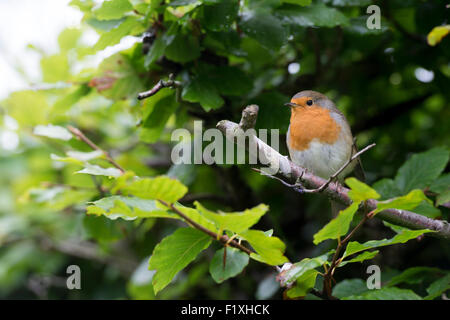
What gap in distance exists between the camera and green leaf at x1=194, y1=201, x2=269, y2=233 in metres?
1.08

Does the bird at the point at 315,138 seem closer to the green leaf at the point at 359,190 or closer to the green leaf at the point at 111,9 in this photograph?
the green leaf at the point at 111,9

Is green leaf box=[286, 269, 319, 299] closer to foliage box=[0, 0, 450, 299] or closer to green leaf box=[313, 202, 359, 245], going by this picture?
foliage box=[0, 0, 450, 299]

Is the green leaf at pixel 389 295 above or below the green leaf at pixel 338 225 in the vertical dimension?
below

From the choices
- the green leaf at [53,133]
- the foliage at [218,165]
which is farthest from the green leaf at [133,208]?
the green leaf at [53,133]

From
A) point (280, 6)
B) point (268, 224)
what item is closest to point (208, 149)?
point (268, 224)

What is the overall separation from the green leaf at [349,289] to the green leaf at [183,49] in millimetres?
1093

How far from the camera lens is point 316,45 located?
7.57 ft

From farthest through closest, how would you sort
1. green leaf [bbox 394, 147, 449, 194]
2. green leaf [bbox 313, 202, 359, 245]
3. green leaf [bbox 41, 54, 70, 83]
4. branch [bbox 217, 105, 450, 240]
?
green leaf [bbox 41, 54, 70, 83] → green leaf [bbox 394, 147, 449, 194] → branch [bbox 217, 105, 450, 240] → green leaf [bbox 313, 202, 359, 245]

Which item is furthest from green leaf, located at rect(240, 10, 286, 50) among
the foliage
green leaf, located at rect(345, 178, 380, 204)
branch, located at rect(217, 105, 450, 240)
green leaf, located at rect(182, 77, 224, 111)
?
green leaf, located at rect(345, 178, 380, 204)

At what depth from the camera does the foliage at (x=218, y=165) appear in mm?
1278

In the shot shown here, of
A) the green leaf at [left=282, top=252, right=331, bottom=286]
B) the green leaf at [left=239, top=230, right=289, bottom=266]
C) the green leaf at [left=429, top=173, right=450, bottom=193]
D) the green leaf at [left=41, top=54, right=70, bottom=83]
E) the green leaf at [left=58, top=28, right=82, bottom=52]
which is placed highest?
the green leaf at [left=58, top=28, right=82, bottom=52]

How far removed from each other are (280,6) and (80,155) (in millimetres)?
1101

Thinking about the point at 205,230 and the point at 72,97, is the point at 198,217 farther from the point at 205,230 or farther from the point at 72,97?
the point at 72,97

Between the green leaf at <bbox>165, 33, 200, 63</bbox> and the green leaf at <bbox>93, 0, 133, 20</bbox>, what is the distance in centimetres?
25
